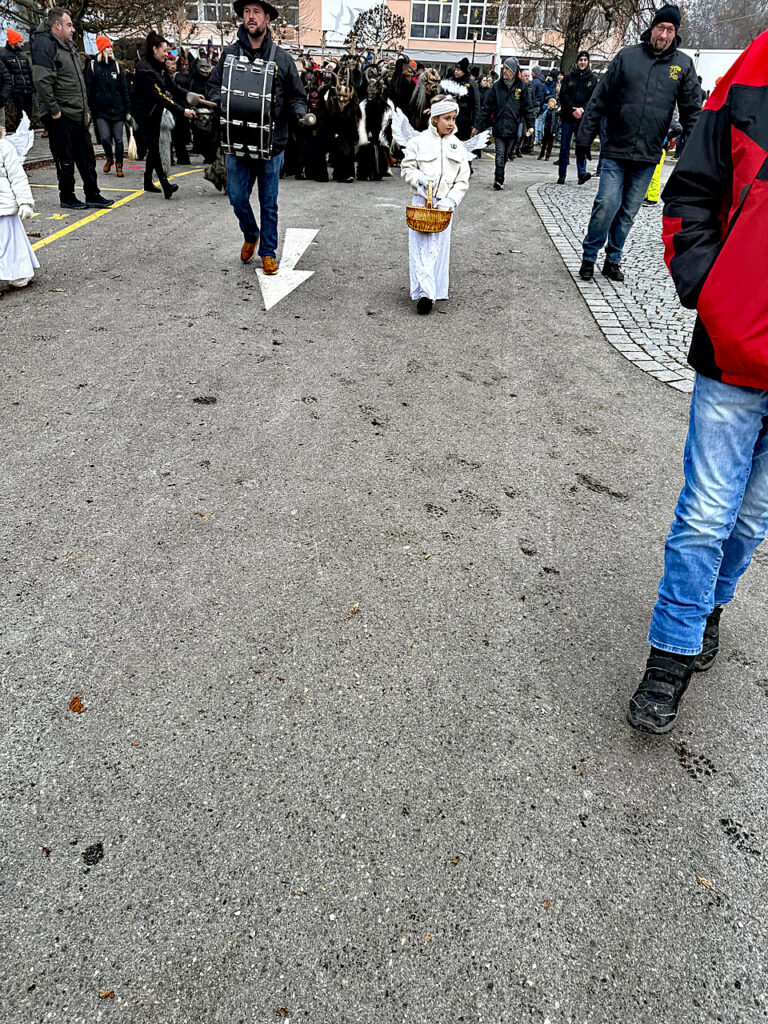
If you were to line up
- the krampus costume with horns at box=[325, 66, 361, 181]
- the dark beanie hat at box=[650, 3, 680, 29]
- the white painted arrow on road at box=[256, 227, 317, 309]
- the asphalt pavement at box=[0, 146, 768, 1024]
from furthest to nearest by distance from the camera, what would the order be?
the krampus costume with horns at box=[325, 66, 361, 181] < the white painted arrow on road at box=[256, 227, 317, 309] < the dark beanie hat at box=[650, 3, 680, 29] < the asphalt pavement at box=[0, 146, 768, 1024]

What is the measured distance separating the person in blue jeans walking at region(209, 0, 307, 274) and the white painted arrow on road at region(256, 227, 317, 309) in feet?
0.44

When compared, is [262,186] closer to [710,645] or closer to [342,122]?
[710,645]

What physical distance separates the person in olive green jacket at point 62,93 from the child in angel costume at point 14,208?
9.82 ft

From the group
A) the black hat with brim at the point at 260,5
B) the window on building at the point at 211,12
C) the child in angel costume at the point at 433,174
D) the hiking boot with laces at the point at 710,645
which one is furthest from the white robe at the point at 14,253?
the window on building at the point at 211,12

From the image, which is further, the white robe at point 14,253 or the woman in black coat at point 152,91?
the woman in black coat at point 152,91

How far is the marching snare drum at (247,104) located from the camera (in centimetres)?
665


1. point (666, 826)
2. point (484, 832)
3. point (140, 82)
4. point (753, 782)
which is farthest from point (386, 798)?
point (140, 82)

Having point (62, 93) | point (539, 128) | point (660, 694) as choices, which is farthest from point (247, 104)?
point (539, 128)

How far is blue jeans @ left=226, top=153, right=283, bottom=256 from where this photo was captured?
7.21 metres

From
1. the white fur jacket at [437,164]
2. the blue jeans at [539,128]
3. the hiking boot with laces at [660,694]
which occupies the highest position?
the white fur jacket at [437,164]

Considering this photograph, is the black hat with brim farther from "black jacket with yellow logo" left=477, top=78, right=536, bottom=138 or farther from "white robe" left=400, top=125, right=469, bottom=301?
"black jacket with yellow logo" left=477, top=78, right=536, bottom=138

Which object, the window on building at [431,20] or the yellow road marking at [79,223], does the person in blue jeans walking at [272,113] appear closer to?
the yellow road marking at [79,223]

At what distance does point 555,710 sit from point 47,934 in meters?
1.66

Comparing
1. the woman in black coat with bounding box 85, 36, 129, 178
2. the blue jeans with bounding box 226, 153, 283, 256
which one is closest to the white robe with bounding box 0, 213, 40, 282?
the blue jeans with bounding box 226, 153, 283, 256
